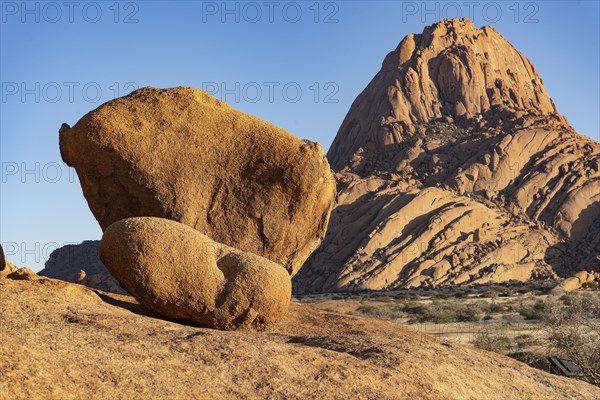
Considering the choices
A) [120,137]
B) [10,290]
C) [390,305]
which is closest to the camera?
[10,290]

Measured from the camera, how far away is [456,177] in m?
59.4

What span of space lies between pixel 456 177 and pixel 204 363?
2130 inches

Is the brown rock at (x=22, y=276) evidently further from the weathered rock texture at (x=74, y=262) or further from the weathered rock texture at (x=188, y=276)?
the weathered rock texture at (x=74, y=262)

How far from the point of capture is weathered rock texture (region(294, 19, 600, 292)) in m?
50.6

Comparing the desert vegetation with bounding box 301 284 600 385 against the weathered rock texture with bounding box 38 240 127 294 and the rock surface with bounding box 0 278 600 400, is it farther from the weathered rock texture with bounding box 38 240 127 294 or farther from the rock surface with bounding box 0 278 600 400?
the weathered rock texture with bounding box 38 240 127 294

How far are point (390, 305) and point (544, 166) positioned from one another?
32940mm

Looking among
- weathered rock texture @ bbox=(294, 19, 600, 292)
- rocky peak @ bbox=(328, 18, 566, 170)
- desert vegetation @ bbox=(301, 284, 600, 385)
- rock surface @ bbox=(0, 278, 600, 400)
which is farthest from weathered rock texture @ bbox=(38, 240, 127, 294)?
rock surface @ bbox=(0, 278, 600, 400)

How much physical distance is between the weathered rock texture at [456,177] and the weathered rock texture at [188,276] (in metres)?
38.3

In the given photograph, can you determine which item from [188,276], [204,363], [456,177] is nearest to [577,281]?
[456,177]

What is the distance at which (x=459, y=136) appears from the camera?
222 ft

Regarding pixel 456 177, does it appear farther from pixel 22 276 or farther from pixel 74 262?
pixel 22 276

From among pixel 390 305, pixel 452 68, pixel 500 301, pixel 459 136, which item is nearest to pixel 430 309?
pixel 390 305

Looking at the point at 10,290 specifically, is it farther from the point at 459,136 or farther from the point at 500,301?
the point at 459,136

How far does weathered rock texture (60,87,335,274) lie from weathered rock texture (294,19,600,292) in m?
36.6
